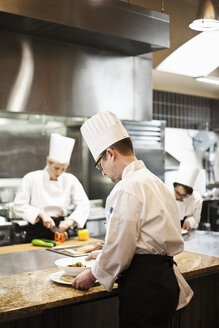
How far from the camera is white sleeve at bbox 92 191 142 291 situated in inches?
70.2

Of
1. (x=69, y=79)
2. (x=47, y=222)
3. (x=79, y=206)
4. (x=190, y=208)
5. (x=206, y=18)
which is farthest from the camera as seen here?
(x=190, y=208)

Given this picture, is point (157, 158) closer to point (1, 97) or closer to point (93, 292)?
point (1, 97)

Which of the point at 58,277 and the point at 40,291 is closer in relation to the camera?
the point at 40,291

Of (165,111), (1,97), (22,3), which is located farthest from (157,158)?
(22,3)

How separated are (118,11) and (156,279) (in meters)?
2.47

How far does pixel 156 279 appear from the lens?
1.86 metres

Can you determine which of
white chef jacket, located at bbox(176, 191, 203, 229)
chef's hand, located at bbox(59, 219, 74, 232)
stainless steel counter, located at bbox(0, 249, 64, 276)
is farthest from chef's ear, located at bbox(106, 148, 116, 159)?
white chef jacket, located at bbox(176, 191, 203, 229)

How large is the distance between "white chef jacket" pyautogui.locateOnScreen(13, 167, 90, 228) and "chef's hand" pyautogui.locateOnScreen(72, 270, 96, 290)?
1.71m

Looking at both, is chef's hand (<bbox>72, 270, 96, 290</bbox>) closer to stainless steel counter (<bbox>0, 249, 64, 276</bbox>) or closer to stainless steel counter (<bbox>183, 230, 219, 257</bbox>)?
stainless steel counter (<bbox>0, 249, 64, 276</bbox>)

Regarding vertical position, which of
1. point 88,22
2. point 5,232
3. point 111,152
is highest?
point 88,22

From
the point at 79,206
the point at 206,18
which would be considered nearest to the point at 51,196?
the point at 79,206

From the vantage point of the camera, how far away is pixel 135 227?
1792 millimetres

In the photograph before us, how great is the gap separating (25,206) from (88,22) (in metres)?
1.58

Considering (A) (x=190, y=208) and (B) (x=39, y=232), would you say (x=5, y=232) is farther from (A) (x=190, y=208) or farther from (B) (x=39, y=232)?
(A) (x=190, y=208)
